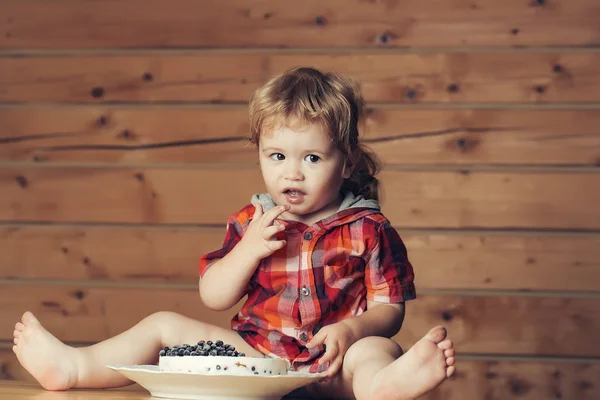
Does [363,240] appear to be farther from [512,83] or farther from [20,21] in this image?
[20,21]

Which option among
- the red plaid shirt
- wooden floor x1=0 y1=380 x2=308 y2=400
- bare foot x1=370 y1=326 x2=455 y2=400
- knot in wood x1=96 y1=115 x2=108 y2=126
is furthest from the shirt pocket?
knot in wood x1=96 y1=115 x2=108 y2=126

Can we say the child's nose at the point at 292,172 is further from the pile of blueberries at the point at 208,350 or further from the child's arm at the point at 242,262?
the pile of blueberries at the point at 208,350

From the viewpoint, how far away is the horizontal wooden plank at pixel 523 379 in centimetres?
246

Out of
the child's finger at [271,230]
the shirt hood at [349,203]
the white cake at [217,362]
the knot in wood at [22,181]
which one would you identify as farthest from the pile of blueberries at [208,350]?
the knot in wood at [22,181]

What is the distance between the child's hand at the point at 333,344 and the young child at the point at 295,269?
40mm

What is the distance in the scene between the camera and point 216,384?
1328 mm

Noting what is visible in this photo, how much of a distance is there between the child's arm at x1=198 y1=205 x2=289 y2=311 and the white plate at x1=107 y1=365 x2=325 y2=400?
0.25 metres

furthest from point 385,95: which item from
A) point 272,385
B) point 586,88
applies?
point 272,385

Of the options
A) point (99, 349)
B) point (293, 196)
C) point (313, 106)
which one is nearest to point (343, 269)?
point (293, 196)

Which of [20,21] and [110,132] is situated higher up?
[20,21]

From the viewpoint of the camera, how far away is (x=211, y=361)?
52.6 inches

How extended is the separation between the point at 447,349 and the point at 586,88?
1385 mm

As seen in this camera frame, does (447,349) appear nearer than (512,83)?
Yes

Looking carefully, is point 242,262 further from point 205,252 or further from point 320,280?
point 205,252
